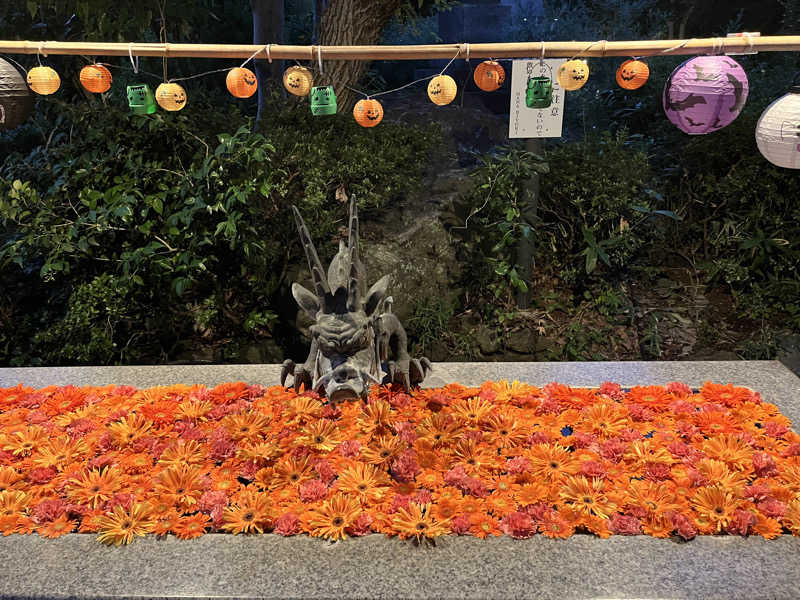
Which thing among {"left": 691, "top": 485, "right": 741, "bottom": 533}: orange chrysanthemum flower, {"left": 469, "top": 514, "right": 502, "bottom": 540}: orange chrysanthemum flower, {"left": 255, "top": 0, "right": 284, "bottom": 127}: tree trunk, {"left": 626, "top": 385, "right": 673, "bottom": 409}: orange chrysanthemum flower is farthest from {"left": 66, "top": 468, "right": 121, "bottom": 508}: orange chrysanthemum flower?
{"left": 255, "top": 0, "right": 284, "bottom": 127}: tree trunk

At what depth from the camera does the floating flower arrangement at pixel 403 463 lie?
5.95 feet

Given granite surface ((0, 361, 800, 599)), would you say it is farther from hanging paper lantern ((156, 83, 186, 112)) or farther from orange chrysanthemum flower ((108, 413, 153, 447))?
hanging paper lantern ((156, 83, 186, 112))

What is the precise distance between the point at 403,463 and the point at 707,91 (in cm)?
157

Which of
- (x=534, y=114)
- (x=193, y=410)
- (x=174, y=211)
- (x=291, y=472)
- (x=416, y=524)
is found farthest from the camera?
(x=174, y=211)

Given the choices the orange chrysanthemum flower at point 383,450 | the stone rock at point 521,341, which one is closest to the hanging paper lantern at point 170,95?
the orange chrysanthemum flower at point 383,450

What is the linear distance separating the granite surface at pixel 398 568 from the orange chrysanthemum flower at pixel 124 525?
0.03m

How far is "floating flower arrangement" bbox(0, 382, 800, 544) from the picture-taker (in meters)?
1.81

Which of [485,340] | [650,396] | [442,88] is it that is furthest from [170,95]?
[485,340]

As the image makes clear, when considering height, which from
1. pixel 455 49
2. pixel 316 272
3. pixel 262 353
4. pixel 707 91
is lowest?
pixel 262 353

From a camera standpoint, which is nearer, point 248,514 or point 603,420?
point 248,514

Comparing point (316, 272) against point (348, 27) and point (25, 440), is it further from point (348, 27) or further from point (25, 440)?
point (348, 27)

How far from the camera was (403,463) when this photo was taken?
203cm

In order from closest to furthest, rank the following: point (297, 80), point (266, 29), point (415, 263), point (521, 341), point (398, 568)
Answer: point (398, 568), point (297, 80), point (415, 263), point (521, 341), point (266, 29)

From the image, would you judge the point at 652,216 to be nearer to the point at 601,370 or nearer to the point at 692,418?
the point at 601,370
